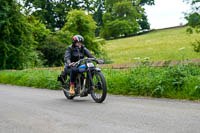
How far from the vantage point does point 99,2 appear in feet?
290

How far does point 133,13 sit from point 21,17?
59233 mm

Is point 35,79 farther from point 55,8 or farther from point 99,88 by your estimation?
point 55,8

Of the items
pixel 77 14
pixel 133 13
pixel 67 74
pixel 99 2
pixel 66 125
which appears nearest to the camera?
pixel 66 125

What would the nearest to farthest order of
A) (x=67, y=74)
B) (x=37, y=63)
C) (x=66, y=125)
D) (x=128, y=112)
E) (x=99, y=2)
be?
(x=66, y=125) < (x=128, y=112) < (x=67, y=74) < (x=37, y=63) < (x=99, y=2)

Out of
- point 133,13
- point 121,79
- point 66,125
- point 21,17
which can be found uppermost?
point 133,13

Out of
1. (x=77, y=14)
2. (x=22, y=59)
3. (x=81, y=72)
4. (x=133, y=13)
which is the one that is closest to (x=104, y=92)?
(x=81, y=72)

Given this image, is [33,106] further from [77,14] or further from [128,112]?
[77,14]

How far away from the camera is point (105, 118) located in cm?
561

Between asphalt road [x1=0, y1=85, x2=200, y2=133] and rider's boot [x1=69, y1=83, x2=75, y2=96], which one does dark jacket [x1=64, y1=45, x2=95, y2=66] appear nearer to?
rider's boot [x1=69, y1=83, x2=75, y2=96]

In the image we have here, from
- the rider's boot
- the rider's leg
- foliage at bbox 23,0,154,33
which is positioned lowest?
the rider's boot

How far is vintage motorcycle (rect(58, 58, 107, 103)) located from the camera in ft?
25.2

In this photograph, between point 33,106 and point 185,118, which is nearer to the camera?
point 185,118

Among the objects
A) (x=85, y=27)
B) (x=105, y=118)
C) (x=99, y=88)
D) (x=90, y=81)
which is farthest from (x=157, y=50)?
(x=105, y=118)

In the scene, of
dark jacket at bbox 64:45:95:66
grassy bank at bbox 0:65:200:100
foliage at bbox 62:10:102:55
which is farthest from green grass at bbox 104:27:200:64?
dark jacket at bbox 64:45:95:66
